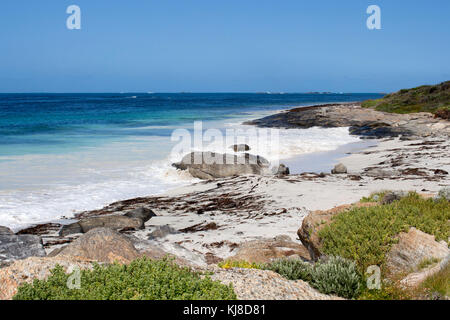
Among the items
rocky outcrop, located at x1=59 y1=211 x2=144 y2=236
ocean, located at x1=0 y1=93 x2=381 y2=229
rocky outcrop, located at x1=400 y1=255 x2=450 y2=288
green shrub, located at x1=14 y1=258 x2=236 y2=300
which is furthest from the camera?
ocean, located at x1=0 y1=93 x2=381 y2=229

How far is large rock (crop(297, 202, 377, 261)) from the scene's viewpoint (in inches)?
290

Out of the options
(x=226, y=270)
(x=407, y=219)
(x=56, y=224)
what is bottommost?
(x=56, y=224)

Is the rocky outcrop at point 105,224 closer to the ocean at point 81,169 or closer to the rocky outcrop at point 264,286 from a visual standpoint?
the ocean at point 81,169

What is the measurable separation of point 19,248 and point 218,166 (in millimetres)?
10971

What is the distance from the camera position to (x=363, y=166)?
1922cm

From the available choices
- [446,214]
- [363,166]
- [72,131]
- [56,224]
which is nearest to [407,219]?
[446,214]

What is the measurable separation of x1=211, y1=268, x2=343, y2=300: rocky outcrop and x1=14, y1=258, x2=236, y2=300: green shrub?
0.29 metres

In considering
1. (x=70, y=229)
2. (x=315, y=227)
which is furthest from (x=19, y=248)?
(x=315, y=227)

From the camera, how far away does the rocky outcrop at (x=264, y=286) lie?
16.3 feet

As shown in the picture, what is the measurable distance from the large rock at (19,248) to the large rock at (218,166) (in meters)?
10.3

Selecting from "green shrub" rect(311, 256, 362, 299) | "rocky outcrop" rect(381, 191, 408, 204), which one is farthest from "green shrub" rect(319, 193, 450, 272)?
"green shrub" rect(311, 256, 362, 299)

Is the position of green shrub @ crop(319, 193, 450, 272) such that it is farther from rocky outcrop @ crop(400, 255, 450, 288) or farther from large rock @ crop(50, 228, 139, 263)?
large rock @ crop(50, 228, 139, 263)
